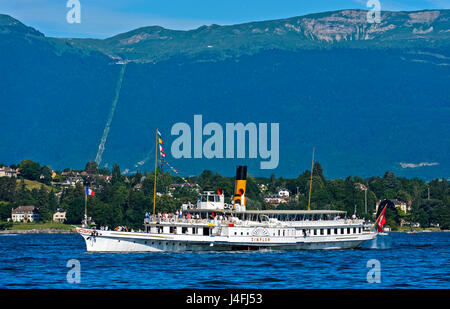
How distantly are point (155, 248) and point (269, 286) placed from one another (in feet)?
103

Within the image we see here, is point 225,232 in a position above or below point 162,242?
above

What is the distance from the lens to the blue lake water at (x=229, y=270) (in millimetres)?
56875

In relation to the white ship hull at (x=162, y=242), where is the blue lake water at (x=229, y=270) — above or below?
below

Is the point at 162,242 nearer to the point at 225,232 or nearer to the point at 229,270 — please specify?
the point at 225,232

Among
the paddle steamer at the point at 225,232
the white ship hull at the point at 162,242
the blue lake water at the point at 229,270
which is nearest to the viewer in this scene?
the blue lake water at the point at 229,270

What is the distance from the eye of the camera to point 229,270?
6650 centimetres

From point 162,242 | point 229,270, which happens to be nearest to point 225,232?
point 162,242

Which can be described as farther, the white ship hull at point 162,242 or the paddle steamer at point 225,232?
the paddle steamer at point 225,232

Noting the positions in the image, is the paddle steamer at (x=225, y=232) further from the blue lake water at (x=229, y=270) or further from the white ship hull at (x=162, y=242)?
the blue lake water at (x=229, y=270)

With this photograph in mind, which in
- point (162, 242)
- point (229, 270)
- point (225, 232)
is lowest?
point (229, 270)

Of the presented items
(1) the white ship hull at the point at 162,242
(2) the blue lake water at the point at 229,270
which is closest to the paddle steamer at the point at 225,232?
(1) the white ship hull at the point at 162,242

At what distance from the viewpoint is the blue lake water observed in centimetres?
5688

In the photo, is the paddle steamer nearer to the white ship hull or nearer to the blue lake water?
the white ship hull
